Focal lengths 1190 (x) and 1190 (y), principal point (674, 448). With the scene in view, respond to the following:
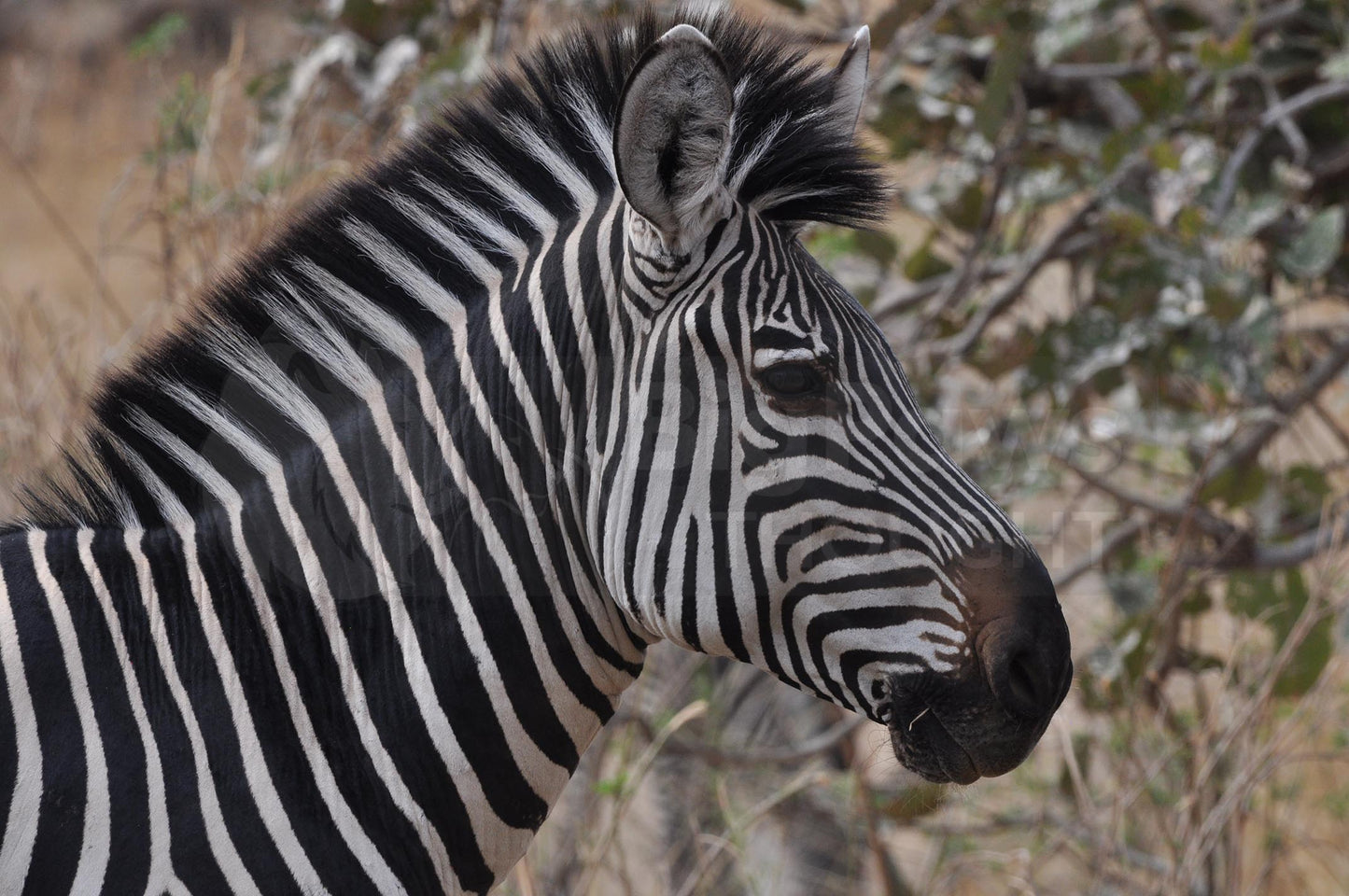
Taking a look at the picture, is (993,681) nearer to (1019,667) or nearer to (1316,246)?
(1019,667)

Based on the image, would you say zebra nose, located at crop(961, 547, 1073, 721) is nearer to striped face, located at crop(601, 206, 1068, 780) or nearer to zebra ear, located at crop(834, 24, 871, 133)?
striped face, located at crop(601, 206, 1068, 780)

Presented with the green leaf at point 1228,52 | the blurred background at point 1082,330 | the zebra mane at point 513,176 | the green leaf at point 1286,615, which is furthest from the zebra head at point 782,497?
the green leaf at point 1228,52

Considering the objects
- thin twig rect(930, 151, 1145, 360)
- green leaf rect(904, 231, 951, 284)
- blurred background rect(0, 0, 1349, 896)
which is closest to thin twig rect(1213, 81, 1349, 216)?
blurred background rect(0, 0, 1349, 896)

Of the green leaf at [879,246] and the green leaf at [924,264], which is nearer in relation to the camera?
the green leaf at [879,246]

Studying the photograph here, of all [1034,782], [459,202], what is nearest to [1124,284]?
[1034,782]

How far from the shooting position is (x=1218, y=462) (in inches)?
171

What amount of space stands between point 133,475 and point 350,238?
0.55m

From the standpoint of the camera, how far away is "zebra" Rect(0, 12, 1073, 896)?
1.80 m

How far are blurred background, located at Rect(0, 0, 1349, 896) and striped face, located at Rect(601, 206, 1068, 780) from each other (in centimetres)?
165

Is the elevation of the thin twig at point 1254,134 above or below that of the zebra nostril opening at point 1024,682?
below

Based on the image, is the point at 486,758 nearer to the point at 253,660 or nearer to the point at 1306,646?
the point at 253,660

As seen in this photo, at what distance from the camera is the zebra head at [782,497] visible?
1.80 metres

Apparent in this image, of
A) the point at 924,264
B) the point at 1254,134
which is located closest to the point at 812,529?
the point at 1254,134

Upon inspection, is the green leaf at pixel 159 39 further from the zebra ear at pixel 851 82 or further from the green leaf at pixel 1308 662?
the green leaf at pixel 1308 662
